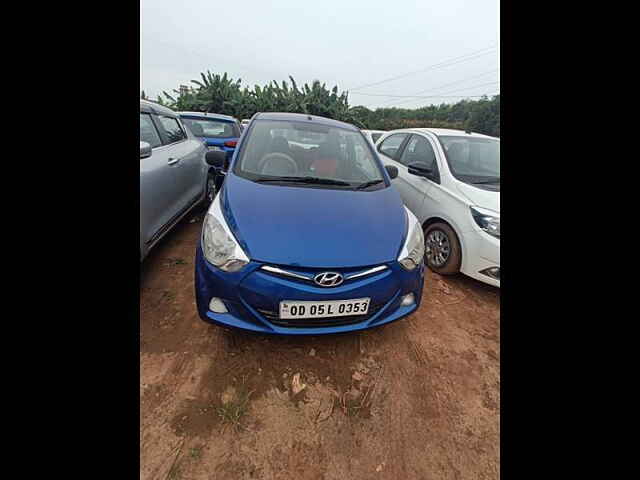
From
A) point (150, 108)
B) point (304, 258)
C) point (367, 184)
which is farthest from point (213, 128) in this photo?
point (304, 258)

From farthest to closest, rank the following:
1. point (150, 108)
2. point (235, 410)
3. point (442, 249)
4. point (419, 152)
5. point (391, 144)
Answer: point (391, 144), point (419, 152), point (150, 108), point (442, 249), point (235, 410)

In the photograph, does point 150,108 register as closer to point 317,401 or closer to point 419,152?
point 419,152

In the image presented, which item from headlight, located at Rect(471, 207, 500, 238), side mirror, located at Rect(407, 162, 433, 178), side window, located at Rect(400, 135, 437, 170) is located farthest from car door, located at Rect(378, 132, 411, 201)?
headlight, located at Rect(471, 207, 500, 238)

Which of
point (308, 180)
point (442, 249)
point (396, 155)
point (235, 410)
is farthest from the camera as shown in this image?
point (396, 155)

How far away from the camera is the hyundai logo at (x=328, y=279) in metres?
1.33

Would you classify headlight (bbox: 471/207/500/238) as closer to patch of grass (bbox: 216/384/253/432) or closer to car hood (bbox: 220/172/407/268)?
car hood (bbox: 220/172/407/268)

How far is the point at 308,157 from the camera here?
2.31 meters

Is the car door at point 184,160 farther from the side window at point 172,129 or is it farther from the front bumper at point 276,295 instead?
the front bumper at point 276,295

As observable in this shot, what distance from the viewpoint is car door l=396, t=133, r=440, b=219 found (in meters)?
2.96

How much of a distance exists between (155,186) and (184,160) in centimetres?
91
